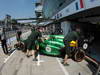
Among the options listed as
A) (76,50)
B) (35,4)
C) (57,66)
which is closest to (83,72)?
(57,66)

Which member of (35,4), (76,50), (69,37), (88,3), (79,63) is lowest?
(79,63)

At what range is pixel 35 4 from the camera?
139375 millimetres

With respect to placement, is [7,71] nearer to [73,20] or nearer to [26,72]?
[26,72]

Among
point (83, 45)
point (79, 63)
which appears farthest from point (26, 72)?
point (83, 45)

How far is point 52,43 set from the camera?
37.2ft

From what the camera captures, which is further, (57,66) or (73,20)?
(73,20)

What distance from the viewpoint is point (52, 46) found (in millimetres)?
11102

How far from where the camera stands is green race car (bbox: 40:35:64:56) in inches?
434

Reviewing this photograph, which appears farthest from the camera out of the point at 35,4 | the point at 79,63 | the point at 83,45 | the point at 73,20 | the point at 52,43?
the point at 35,4

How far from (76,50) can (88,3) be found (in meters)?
4.55

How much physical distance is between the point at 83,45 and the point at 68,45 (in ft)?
16.7

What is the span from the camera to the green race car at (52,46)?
1102 centimetres

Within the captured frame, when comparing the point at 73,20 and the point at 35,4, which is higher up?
the point at 35,4

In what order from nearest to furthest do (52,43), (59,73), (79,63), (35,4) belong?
(59,73) < (79,63) < (52,43) < (35,4)
